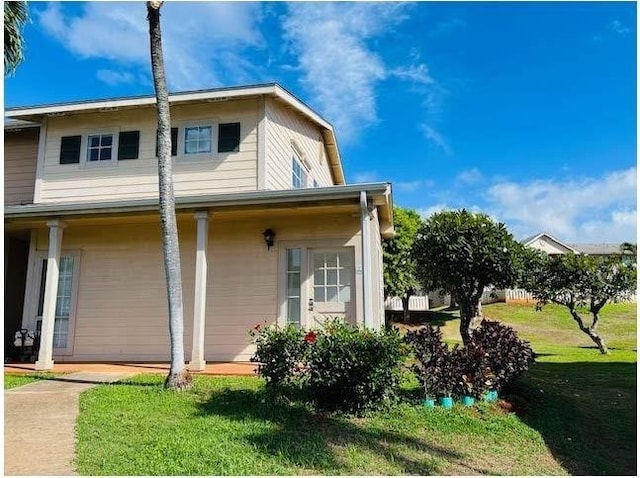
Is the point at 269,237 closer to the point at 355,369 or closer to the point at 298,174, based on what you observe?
the point at 298,174

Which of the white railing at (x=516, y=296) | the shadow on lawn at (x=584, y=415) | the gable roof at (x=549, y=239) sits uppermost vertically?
the gable roof at (x=549, y=239)

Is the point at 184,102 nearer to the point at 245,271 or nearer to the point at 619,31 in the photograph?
the point at 245,271

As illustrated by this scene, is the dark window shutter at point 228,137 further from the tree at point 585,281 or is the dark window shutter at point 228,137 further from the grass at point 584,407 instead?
the tree at point 585,281

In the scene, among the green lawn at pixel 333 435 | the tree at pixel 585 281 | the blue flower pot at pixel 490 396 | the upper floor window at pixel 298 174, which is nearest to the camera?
the green lawn at pixel 333 435

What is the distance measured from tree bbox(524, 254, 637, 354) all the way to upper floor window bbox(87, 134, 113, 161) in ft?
37.8

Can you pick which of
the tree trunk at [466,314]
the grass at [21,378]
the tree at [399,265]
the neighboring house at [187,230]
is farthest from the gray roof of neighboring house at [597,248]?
the grass at [21,378]

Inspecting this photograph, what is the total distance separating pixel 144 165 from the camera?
36.8 ft

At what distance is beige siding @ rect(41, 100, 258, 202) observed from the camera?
1079 centimetres

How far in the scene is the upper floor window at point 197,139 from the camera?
11109 mm

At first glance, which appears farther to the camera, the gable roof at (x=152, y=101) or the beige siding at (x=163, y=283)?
the gable roof at (x=152, y=101)

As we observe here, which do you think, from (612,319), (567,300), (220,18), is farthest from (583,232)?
(220,18)

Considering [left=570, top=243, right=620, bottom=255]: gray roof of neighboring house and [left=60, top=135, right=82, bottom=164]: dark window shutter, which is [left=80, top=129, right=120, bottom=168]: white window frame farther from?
[left=570, top=243, right=620, bottom=255]: gray roof of neighboring house

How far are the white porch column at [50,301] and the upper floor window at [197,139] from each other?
315cm

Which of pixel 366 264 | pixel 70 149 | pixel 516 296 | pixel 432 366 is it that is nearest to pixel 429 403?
pixel 432 366
